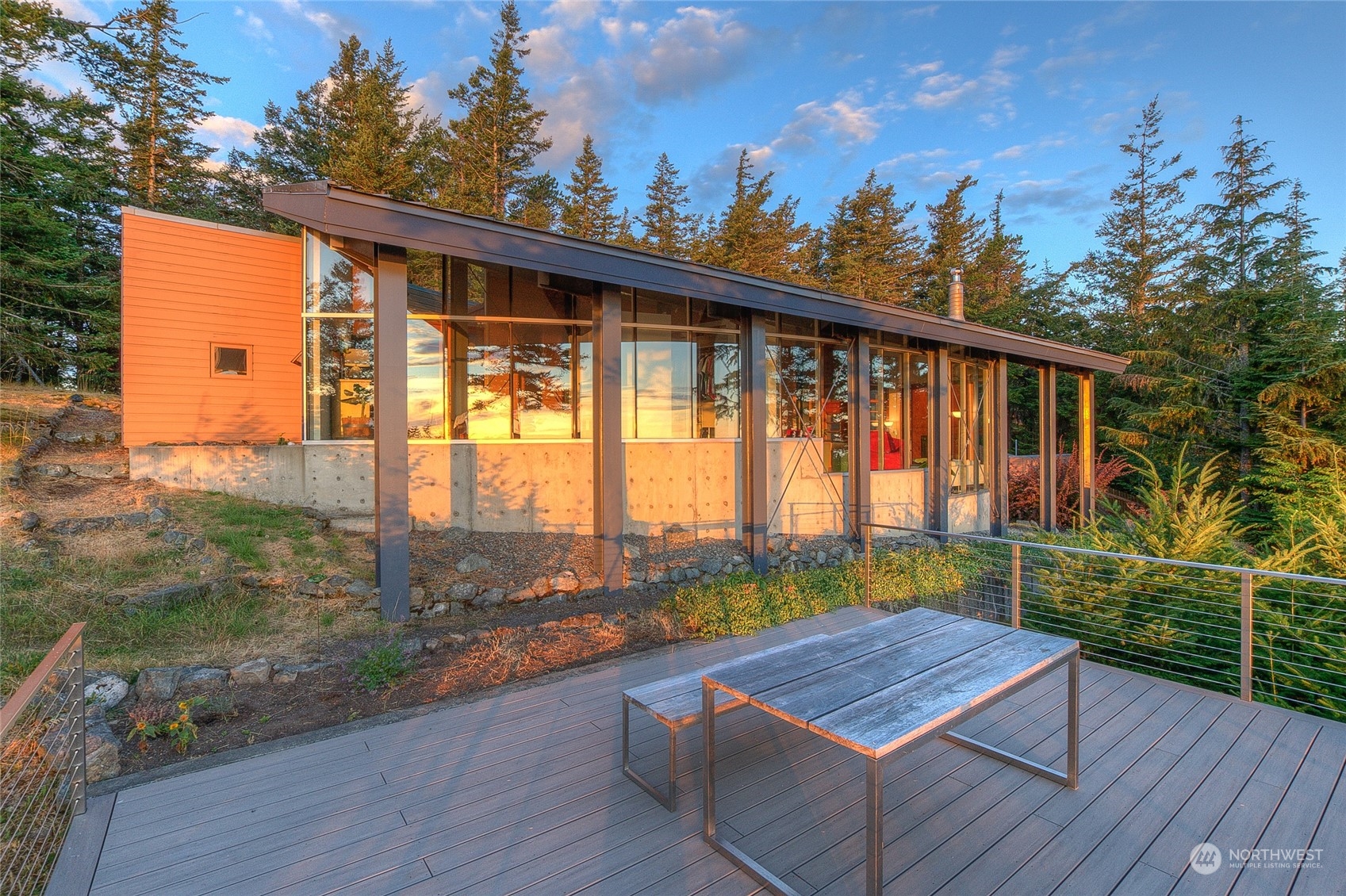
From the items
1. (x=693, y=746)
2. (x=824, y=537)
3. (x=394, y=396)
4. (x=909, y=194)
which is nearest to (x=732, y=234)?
(x=909, y=194)

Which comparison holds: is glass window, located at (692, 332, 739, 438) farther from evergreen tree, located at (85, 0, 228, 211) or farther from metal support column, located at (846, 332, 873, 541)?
evergreen tree, located at (85, 0, 228, 211)

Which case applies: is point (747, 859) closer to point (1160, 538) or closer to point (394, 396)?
point (394, 396)

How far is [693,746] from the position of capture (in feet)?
8.55

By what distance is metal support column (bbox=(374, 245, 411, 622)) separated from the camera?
4.22 meters

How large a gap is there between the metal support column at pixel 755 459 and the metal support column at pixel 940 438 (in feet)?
13.1

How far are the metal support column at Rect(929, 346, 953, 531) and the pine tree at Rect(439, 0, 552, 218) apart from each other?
12.0m

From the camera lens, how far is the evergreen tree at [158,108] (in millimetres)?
13696

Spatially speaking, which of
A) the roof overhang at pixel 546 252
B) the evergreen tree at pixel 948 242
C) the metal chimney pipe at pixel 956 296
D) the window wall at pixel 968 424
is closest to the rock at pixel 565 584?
the roof overhang at pixel 546 252

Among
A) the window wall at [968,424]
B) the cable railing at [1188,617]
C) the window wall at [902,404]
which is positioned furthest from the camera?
the window wall at [968,424]

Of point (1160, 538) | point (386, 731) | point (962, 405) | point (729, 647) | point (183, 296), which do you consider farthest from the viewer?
point (962, 405)

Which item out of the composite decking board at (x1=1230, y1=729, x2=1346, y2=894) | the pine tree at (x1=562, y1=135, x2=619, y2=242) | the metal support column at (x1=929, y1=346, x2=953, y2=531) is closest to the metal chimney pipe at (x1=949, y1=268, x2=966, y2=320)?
the metal support column at (x1=929, y1=346, x2=953, y2=531)

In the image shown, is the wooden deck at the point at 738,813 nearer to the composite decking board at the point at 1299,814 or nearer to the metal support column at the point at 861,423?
the composite decking board at the point at 1299,814

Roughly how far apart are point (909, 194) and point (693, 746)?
2372 centimetres

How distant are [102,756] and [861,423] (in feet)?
23.4
